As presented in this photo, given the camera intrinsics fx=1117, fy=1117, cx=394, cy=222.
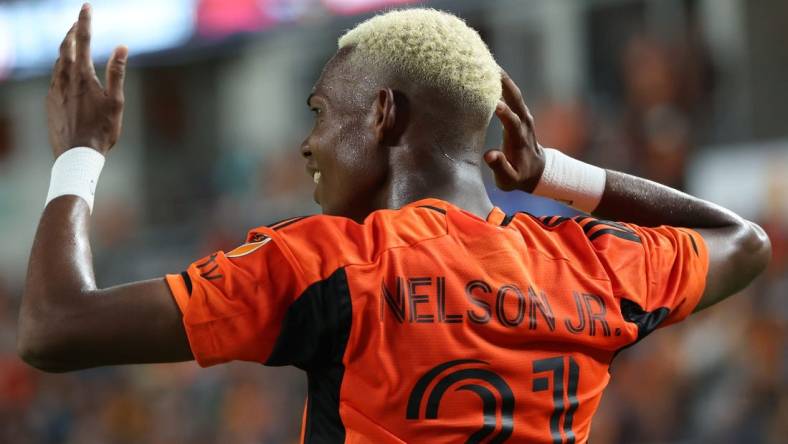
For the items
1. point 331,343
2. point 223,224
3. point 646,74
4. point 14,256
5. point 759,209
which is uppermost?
point 331,343

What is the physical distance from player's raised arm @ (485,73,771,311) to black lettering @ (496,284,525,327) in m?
0.41

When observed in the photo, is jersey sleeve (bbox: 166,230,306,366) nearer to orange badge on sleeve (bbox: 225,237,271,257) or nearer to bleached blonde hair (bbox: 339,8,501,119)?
orange badge on sleeve (bbox: 225,237,271,257)

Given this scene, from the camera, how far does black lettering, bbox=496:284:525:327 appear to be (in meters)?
A: 2.32

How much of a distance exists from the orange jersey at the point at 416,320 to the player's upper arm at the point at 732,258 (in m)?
0.38

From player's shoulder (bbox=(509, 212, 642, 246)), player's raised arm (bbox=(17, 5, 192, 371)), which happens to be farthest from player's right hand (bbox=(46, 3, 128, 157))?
player's shoulder (bbox=(509, 212, 642, 246))

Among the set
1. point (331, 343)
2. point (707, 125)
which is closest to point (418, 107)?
point (331, 343)

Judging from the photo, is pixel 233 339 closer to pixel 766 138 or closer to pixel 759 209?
pixel 759 209

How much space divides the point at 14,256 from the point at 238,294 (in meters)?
15.4

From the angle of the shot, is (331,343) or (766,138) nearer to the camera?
(331,343)

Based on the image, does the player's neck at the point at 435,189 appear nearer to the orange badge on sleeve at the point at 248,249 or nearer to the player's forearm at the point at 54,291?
the orange badge on sleeve at the point at 248,249

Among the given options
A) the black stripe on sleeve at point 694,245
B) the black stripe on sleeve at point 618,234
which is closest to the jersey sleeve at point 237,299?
the black stripe on sleeve at point 618,234

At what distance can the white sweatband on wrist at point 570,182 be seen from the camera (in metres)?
2.91

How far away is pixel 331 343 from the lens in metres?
2.26

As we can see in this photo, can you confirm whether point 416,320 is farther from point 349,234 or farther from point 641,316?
point 641,316
